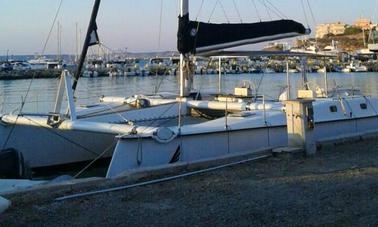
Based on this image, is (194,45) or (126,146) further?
(194,45)

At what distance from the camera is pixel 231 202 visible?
725 centimetres

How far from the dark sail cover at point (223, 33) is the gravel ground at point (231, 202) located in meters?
4.70

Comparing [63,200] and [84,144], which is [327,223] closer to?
[63,200]

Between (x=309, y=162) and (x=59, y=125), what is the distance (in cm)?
498

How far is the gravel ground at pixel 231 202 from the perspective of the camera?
256 inches

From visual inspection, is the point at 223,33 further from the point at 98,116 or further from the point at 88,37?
the point at 98,116

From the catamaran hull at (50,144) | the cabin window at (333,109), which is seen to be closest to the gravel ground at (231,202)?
the catamaran hull at (50,144)

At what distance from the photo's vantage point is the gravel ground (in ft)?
21.3

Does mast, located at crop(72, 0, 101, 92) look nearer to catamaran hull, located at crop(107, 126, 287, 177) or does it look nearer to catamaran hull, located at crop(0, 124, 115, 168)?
catamaran hull, located at crop(0, 124, 115, 168)

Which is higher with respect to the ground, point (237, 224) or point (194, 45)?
point (194, 45)

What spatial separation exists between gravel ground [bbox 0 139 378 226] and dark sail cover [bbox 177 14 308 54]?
470cm

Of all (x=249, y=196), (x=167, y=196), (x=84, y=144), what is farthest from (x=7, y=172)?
(x=249, y=196)

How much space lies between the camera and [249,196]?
24.7 feet

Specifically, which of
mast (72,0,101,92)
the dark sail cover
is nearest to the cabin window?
the dark sail cover
